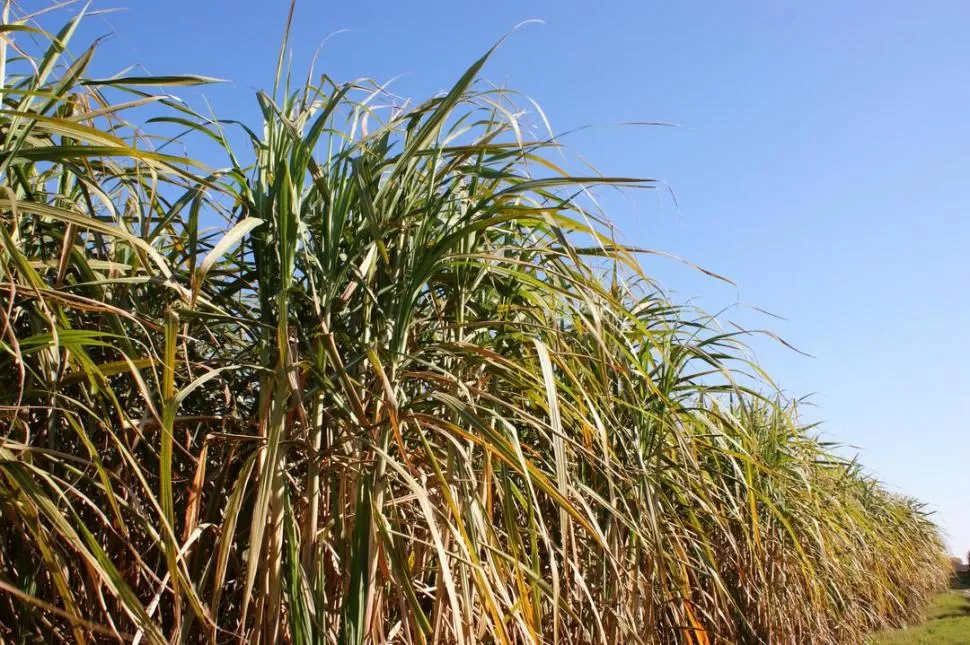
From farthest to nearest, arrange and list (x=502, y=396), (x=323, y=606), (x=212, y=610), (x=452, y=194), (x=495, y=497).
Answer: (x=495, y=497) → (x=502, y=396) → (x=452, y=194) → (x=323, y=606) → (x=212, y=610)

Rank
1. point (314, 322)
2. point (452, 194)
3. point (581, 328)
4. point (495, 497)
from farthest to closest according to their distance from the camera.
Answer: point (495, 497) < point (581, 328) < point (452, 194) < point (314, 322)

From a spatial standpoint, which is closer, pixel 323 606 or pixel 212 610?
pixel 212 610

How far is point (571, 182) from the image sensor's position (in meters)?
1.58

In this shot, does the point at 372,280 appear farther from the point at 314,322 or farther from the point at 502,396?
the point at 502,396

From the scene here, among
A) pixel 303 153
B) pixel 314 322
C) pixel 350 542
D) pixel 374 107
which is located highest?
pixel 374 107

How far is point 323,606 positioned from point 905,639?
8.07 metres

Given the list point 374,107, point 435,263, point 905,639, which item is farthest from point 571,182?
point 905,639

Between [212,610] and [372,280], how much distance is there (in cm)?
74

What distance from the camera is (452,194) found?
74.2 inches

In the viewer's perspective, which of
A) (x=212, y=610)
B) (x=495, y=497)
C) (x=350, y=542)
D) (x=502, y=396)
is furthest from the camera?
(x=495, y=497)

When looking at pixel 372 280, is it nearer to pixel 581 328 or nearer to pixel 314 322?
pixel 314 322

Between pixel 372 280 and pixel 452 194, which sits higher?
pixel 452 194

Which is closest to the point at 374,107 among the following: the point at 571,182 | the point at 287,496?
the point at 571,182

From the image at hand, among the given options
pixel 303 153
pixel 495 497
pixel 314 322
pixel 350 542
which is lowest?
pixel 350 542
